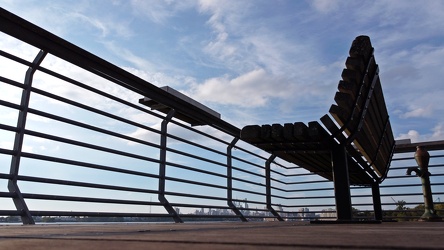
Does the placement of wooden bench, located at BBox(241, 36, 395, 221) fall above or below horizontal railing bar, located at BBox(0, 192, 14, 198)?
above

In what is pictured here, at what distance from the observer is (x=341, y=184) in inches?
103

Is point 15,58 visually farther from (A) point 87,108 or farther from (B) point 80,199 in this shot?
(B) point 80,199

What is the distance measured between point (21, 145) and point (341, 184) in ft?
7.26

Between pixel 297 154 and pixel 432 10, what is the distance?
3218mm

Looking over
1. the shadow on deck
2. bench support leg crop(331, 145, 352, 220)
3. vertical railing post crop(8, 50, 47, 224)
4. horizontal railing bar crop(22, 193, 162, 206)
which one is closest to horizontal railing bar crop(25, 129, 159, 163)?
vertical railing post crop(8, 50, 47, 224)

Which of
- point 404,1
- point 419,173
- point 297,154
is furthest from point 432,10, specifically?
point 297,154

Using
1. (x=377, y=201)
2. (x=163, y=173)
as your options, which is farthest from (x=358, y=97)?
(x=377, y=201)

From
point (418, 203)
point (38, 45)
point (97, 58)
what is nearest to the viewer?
point (38, 45)

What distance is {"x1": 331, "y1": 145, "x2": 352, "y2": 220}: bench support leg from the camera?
256 centimetres

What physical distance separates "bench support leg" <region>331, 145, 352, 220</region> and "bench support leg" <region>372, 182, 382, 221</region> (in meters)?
2.44

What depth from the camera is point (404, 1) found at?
4.39 metres

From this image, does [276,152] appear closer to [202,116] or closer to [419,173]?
[202,116]

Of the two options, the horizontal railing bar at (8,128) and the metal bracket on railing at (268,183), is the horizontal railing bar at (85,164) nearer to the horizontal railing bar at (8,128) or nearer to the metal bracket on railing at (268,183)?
the horizontal railing bar at (8,128)

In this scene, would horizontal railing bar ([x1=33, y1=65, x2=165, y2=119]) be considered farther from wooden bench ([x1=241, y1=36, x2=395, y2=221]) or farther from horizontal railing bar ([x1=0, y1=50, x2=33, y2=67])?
wooden bench ([x1=241, y1=36, x2=395, y2=221])
